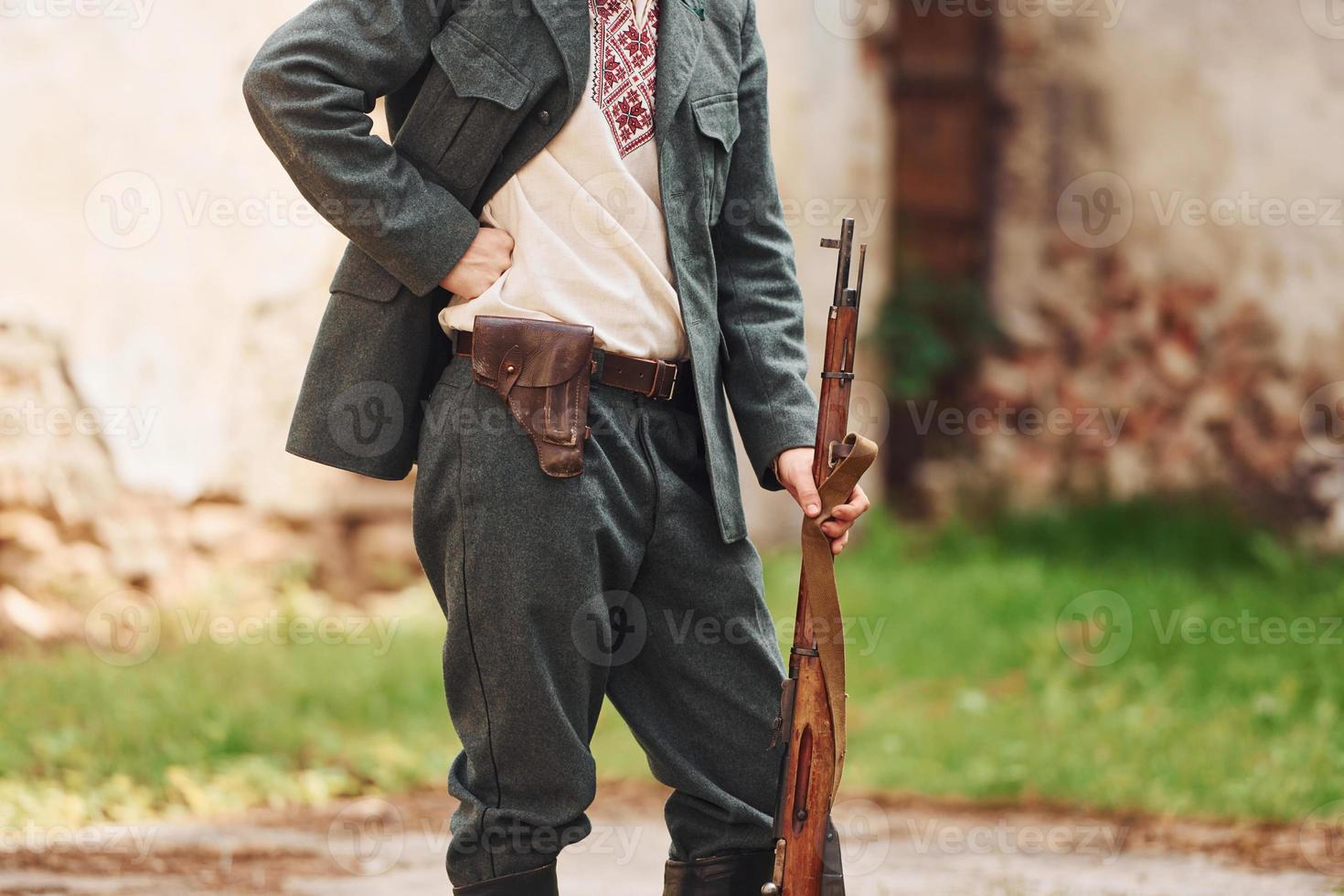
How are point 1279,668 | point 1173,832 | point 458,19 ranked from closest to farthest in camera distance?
point 458,19, point 1173,832, point 1279,668

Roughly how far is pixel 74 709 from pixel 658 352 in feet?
9.68

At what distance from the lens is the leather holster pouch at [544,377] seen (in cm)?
224

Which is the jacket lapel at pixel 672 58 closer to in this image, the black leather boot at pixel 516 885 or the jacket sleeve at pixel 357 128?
the jacket sleeve at pixel 357 128

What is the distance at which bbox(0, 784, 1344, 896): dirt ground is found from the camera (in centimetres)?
355

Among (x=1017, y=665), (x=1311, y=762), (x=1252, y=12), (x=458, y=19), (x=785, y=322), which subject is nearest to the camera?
(x=458, y=19)

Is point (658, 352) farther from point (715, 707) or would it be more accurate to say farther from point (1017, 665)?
point (1017, 665)

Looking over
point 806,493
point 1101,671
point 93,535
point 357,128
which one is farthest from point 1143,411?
point 357,128

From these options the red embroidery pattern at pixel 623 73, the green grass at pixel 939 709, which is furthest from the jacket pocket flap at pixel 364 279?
the green grass at pixel 939 709

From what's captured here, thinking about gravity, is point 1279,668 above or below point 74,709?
above

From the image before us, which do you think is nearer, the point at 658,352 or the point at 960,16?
the point at 658,352

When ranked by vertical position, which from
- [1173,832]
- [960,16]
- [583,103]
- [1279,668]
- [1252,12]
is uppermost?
[960,16]

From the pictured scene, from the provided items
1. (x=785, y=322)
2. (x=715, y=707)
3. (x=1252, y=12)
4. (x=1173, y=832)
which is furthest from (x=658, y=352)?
(x=1252, y=12)

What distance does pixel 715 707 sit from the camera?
2.41 meters

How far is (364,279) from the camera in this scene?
2.37 m
